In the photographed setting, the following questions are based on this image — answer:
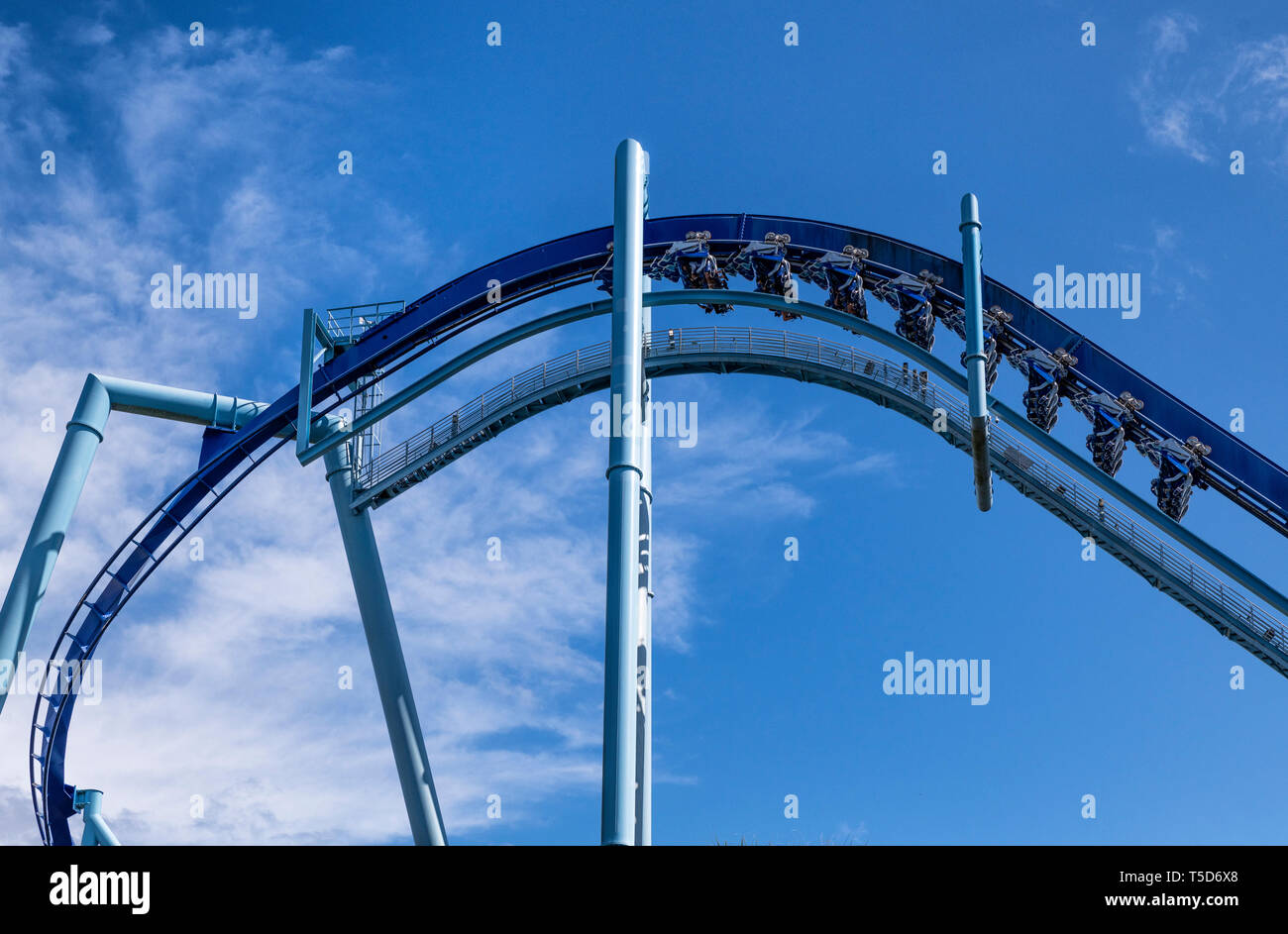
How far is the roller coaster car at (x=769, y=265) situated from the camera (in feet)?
61.0

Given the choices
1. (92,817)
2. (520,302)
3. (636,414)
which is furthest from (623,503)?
(92,817)

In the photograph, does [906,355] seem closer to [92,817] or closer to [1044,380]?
[1044,380]

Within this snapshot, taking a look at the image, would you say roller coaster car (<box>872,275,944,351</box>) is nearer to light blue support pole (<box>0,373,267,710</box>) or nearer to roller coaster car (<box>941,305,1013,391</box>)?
roller coaster car (<box>941,305,1013,391</box>)

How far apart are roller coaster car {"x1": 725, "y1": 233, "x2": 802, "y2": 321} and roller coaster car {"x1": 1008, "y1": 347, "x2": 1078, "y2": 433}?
3.13 m

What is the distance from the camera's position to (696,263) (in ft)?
62.5

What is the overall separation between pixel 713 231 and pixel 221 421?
A: 8.74 m

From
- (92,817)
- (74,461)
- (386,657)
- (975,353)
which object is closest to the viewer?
(975,353)

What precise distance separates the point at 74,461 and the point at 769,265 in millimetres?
11031

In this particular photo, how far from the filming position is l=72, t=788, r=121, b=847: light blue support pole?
23.5 meters

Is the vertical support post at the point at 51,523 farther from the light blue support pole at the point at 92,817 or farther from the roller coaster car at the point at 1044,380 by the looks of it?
the roller coaster car at the point at 1044,380

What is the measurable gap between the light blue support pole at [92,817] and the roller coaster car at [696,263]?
44.4 ft

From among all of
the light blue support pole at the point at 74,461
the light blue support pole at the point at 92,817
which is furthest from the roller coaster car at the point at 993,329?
the light blue support pole at the point at 92,817

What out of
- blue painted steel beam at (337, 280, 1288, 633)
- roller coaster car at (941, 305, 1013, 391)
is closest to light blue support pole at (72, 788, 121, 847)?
blue painted steel beam at (337, 280, 1288, 633)
